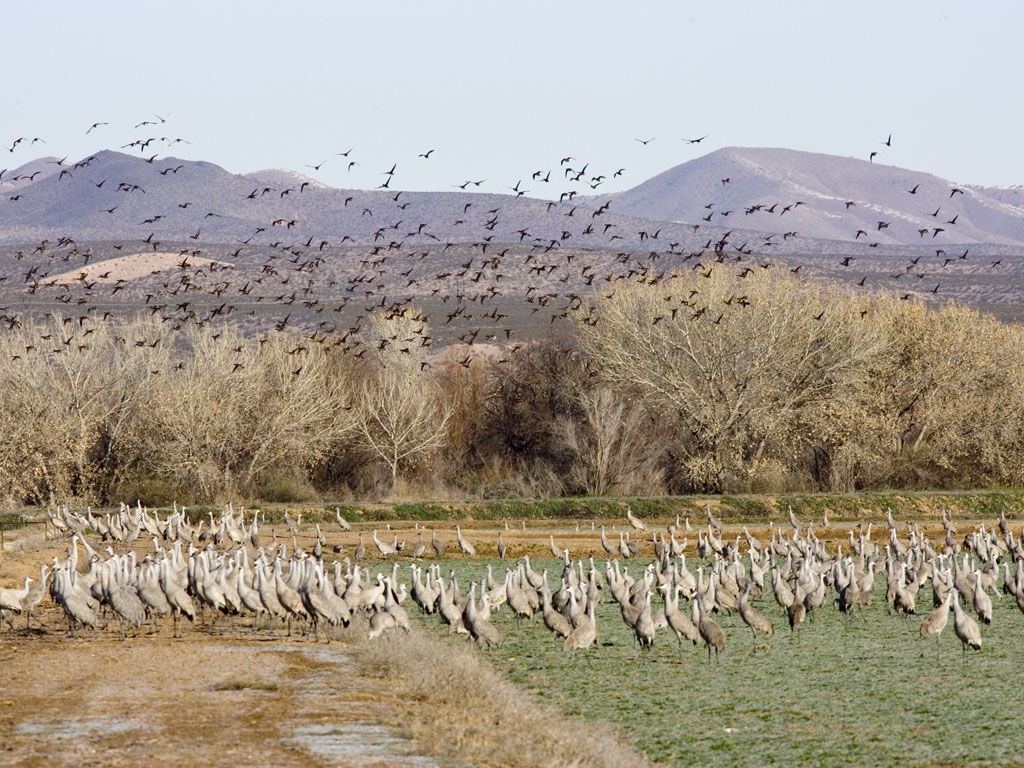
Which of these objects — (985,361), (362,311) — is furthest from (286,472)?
(362,311)

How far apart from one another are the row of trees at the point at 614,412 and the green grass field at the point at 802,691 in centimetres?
3200

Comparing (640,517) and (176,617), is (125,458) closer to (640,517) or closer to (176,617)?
(640,517)

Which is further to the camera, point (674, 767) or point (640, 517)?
point (640, 517)

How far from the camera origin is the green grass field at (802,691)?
1648 cm

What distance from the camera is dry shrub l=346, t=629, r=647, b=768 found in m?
15.3

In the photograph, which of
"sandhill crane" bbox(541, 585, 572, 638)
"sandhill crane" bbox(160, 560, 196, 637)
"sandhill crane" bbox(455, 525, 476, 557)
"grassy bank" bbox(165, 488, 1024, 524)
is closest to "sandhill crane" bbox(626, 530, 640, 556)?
"sandhill crane" bbox(455, 525, 476, 557)

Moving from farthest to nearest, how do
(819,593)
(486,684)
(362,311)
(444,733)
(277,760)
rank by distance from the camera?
1. (362,311)
2. (819,593)
3. (486,684)
4. (444,733)
5. (277,760)

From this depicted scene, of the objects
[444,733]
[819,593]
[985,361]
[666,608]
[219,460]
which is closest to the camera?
[444,733]

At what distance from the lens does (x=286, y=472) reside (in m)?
60.2

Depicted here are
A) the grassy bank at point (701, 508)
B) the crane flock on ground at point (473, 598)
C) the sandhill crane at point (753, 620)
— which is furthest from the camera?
the grassy bank at point (701, 508)

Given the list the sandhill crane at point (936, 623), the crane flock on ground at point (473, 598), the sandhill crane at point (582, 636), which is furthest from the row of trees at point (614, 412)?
the sandhill crane at point (582, 636)

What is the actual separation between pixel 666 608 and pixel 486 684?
563 cm

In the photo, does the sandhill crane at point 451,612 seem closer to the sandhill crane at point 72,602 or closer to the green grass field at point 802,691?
the green grass field at point 802,691

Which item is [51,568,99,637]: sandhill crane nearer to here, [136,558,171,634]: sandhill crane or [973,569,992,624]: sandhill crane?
[136,558,171,634]: sandhill crane
